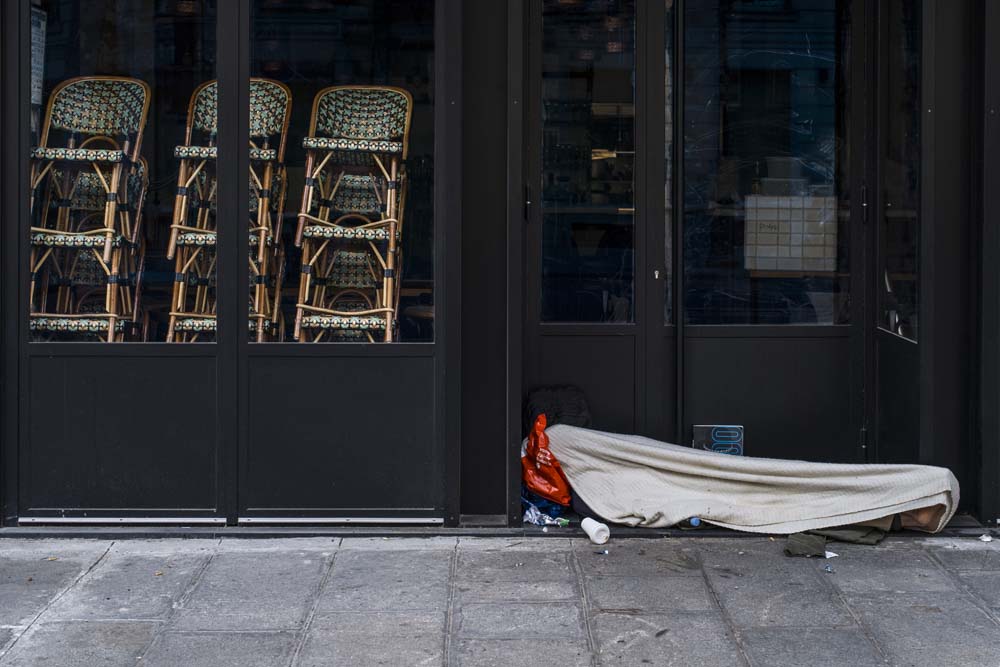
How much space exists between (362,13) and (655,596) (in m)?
3.16

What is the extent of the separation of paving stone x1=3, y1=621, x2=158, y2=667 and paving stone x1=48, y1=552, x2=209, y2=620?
0.36 ft

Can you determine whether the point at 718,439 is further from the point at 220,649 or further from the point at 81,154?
the point at 81,154

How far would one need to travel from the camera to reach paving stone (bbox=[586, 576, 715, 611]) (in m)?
5.57

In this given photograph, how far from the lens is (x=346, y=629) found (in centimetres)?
528

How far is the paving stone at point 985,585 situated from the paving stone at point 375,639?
7.57ft

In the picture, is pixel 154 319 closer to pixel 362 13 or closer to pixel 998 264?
pixel 362 13

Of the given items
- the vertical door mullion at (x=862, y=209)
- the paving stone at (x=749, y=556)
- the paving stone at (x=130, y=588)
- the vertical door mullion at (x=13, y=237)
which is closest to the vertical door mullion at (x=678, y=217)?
the paving stone at (x=749, y=556)

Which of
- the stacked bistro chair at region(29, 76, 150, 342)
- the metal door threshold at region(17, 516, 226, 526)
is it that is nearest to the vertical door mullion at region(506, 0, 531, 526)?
the metal door threshold at region(17, 516, 226, 526)

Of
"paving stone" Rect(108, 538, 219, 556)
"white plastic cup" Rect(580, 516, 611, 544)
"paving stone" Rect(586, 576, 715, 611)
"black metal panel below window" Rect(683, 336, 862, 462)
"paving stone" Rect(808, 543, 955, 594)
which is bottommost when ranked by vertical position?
"paving stone" Rect(586, 576, 715, 611)

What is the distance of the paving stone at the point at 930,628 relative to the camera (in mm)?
5000

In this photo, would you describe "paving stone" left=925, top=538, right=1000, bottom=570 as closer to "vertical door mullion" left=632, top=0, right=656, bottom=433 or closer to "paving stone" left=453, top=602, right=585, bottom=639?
"vertical door mullion" left=632, top=0, right=656, bottom=433

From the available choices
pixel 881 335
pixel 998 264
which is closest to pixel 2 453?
pixel 881 335

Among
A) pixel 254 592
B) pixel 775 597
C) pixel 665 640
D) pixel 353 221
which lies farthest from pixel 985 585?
pixel 353 221

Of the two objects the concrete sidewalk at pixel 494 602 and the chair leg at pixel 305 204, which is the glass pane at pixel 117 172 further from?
the concrete sidewalk at pixel 494 602
